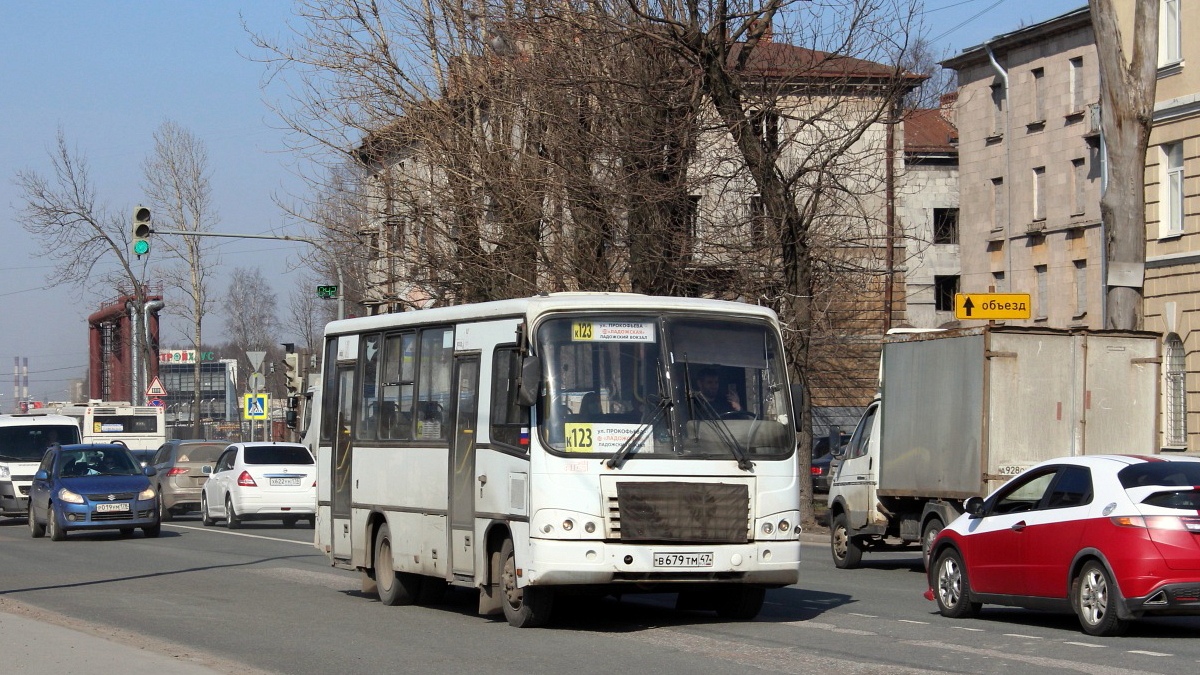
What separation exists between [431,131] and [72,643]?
2033 centimetres

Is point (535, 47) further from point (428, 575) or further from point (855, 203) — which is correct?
point (428, 575)

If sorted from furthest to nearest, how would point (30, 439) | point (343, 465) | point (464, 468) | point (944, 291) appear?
point (944, 291) < point (30, 439) < point (343, 465) < point (464, 468)

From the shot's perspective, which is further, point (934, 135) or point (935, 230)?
point (934, 135)

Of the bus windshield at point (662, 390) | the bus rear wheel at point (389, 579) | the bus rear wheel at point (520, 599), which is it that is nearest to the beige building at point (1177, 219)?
the bus rear wheel at point (389, 579)

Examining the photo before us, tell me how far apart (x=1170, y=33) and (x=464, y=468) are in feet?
88.2

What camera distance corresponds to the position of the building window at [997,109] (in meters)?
54.5

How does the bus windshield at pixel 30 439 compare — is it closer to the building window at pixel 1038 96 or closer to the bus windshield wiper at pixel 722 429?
the bus windshield wiper at pixel 722 429

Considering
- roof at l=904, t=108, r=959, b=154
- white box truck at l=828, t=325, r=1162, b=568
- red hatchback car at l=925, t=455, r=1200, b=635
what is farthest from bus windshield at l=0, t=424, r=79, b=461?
roof at l=904, t=108, r=959, b=154

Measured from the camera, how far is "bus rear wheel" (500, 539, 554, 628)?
44.1 feet

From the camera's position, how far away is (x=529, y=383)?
1294 centimetres

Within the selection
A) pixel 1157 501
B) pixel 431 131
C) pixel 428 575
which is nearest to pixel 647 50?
pixel 431 131

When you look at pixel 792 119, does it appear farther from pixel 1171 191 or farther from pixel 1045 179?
pixel 1045 179

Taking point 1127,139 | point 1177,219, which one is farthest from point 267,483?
point 1177,219

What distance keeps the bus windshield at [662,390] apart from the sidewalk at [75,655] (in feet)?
11.5
